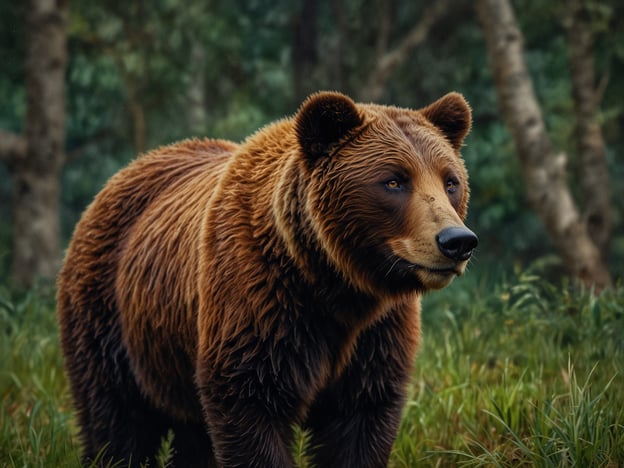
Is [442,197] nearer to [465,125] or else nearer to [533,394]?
[465,125]

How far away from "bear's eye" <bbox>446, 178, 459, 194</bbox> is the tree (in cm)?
778

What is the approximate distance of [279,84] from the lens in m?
18.0

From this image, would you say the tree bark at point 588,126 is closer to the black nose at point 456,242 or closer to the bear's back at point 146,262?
the bear's back at point 146,262

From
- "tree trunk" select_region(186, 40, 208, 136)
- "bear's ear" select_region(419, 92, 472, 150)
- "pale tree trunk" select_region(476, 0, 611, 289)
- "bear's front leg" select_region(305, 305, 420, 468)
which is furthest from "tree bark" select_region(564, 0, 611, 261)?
"bear's front leg" select_region(305, 305, 420, 468)

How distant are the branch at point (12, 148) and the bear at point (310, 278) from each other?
6817 millimetres

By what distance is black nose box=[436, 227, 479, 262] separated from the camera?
3.41 m

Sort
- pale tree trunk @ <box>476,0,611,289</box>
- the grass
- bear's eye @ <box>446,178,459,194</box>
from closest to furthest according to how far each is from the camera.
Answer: bear's eye @ <box>446,178,459,194</box> → the grass → pale tree trunk @ <box>476,0,611,289</box>

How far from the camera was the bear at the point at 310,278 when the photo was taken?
3.76 meters

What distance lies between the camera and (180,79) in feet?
47.6

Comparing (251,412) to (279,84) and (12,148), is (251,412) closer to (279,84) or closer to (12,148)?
(12,148)

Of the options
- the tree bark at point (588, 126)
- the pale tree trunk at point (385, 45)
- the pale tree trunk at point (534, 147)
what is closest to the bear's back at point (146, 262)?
the pale tree trunk at point (534, 147)

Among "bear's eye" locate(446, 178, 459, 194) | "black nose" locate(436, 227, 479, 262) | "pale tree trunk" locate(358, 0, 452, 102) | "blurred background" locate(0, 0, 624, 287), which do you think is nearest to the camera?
"black nose" locate(436, 227, 479, 262)

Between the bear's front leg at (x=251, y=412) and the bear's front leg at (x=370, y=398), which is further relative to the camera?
the bear's front leg at (x=370, y=398)

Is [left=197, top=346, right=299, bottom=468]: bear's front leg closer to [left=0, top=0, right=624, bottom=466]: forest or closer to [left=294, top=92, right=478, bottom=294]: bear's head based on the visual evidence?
[left=294, top=92, right=478, bottom=294]: bear's head
